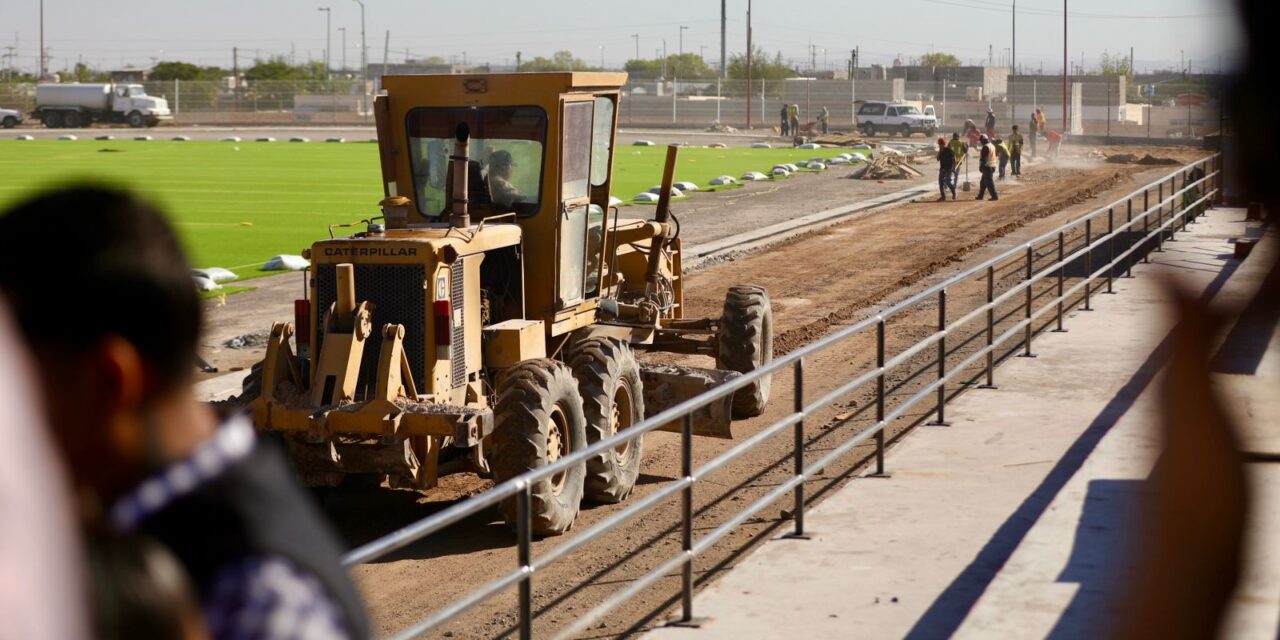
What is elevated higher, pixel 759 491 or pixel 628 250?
pixel 628 250

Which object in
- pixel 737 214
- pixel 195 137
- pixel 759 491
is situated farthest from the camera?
pixel 195 137

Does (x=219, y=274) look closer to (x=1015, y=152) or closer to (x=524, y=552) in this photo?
(x=524, y=552)

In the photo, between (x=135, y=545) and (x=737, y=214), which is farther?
(x=737, y=214)

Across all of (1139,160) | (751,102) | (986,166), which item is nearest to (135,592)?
(986,166)

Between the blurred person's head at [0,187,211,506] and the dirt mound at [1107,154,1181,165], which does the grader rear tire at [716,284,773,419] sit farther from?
the dirt mound at [1107,154,1181,165]

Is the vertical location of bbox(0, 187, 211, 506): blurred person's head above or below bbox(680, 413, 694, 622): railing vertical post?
above

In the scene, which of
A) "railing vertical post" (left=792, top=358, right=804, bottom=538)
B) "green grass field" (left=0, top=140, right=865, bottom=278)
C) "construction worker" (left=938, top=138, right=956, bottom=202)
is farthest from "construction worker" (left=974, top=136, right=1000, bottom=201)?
"railing vertical post" (left=792, top=358, right=804, bottom=538)

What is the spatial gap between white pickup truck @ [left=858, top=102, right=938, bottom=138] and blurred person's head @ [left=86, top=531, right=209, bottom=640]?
8188 cm

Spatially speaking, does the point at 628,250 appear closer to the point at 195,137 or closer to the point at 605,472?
the point at 605,472

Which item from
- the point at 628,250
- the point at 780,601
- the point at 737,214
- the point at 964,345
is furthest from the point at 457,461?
the point at 737,214

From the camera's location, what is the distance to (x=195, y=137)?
250ft

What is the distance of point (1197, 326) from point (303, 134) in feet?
269

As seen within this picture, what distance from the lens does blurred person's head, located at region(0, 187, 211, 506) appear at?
1.38m

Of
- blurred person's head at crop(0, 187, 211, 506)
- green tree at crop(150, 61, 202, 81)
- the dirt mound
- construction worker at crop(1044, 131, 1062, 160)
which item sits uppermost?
green tree at crop(150, 61, 202, 81)
